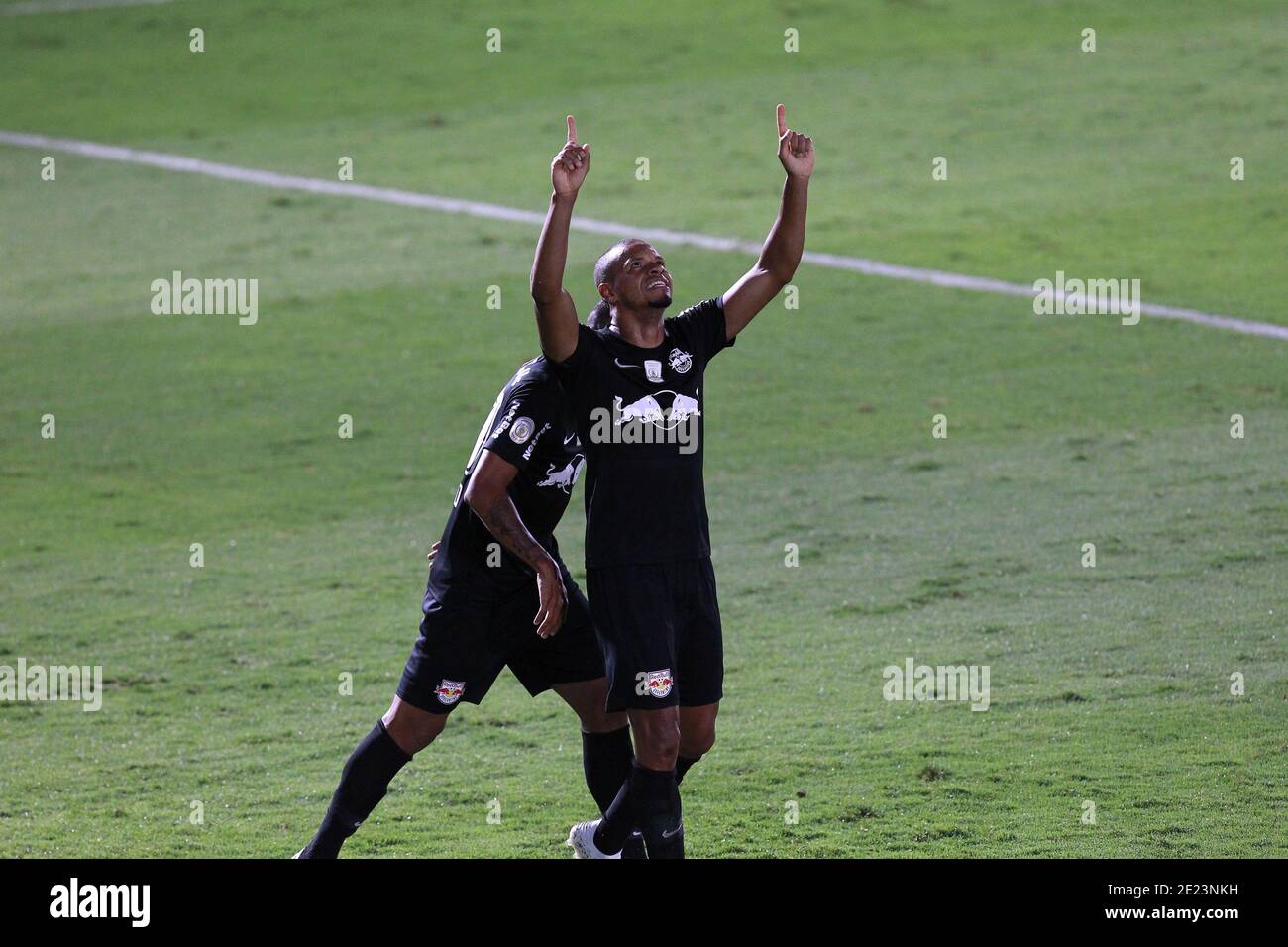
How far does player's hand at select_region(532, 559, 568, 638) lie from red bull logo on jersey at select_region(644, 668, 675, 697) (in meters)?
0.37

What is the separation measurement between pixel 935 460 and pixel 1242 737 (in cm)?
534

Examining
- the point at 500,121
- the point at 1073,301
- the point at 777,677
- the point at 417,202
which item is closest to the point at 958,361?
the point at 1073,301

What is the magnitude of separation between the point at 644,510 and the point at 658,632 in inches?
16.7

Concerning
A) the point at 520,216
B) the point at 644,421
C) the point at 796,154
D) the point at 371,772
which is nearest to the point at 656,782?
the point at 371,772

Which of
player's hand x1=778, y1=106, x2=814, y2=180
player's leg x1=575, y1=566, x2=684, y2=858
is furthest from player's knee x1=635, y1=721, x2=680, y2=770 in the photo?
player's hand x1=778, y1=106, x2=814, y2=180

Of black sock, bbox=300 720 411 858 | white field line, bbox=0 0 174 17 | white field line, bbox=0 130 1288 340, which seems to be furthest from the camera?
white field line, bbox=0 0 174 17

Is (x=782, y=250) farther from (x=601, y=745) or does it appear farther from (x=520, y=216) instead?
(x=520, y=216)

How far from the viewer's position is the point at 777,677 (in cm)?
924

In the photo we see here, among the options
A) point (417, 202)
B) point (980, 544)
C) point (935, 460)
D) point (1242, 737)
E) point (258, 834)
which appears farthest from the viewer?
point (417, 202)

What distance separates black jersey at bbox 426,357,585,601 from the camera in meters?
6.48

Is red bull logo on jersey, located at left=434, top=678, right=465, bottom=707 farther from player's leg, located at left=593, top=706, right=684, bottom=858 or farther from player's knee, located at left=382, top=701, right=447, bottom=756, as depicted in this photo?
player's leg, located at left=593, top=706, right=684, bottom=858

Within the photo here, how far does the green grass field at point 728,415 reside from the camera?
26.1 feet

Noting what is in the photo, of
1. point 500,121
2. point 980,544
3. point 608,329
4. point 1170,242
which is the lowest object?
point 980,544

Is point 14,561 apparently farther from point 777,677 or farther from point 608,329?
point 608,329
